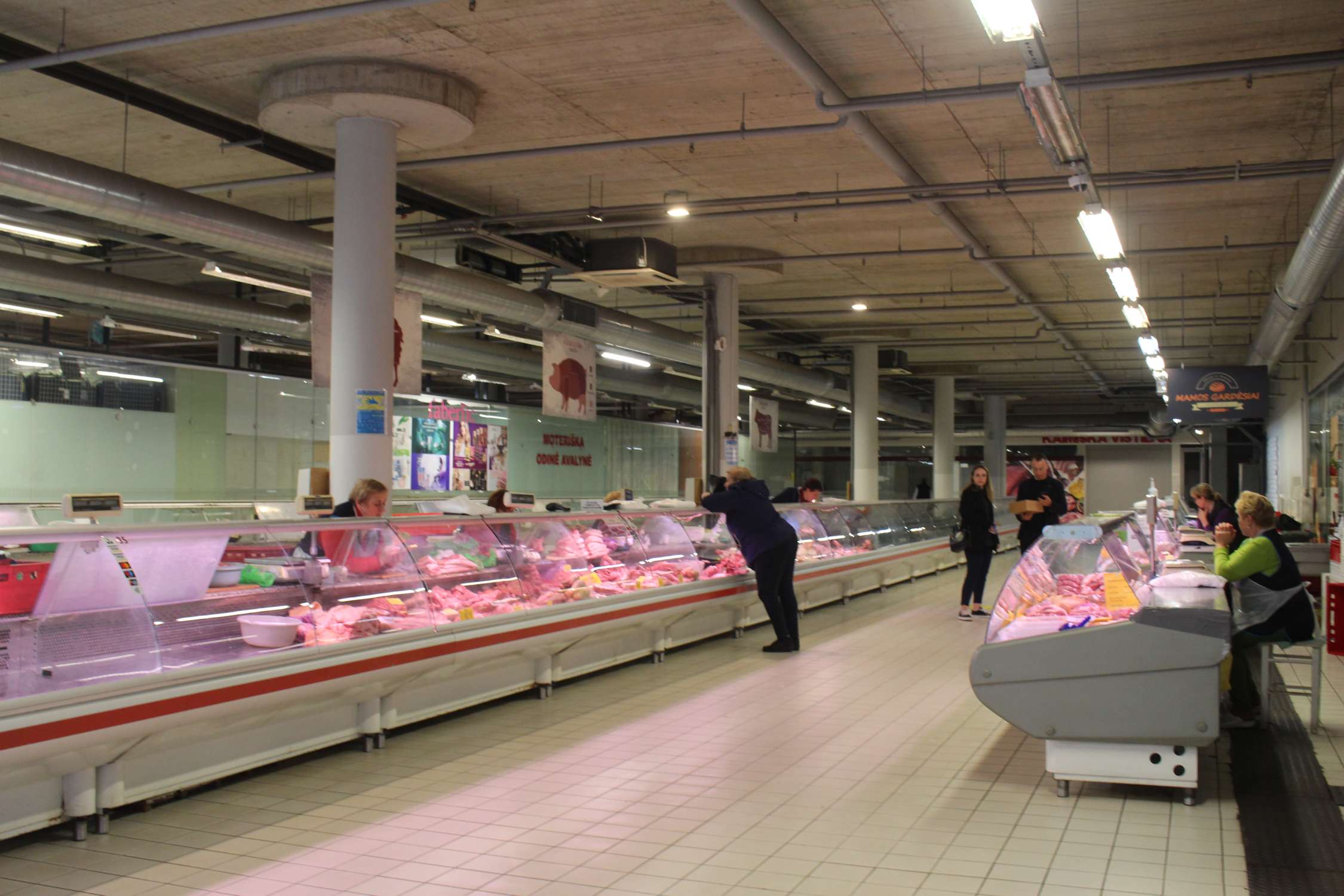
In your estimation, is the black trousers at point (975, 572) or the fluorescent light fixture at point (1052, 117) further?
the black trousers at point (975, 572)

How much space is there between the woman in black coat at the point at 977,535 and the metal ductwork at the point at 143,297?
8.31 meters

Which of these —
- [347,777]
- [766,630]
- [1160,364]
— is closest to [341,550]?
[347,777]

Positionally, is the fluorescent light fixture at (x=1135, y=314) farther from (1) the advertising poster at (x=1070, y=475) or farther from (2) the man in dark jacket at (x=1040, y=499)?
(1) the advertising poster at (x=1070, y=475)

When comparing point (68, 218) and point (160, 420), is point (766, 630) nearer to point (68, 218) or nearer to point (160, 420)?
point (160, 420)

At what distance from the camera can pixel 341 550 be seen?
624cm

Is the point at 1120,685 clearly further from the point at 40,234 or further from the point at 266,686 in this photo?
the point at 40,234

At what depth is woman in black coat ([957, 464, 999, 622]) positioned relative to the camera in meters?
11.8

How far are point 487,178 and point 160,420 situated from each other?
464 centimetres

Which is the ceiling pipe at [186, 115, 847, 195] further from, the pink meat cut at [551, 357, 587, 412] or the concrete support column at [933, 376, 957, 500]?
the concrete support column at [933, 376, 957, 500]

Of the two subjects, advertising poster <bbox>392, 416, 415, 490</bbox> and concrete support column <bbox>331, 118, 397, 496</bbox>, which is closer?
concrete support column <bbox>331, 118, 397, 496</bbox>

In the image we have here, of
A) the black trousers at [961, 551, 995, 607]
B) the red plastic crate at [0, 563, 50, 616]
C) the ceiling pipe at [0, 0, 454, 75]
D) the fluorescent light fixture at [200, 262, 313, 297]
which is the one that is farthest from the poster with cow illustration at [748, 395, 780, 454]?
the red plastic crate at [0, 563, 50, 616]

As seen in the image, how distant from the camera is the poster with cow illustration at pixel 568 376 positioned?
14.1m

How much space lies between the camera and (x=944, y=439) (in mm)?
27500

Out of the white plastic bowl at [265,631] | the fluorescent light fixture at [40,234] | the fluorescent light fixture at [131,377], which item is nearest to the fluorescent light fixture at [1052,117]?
the white plastic bowl at [265,631]
